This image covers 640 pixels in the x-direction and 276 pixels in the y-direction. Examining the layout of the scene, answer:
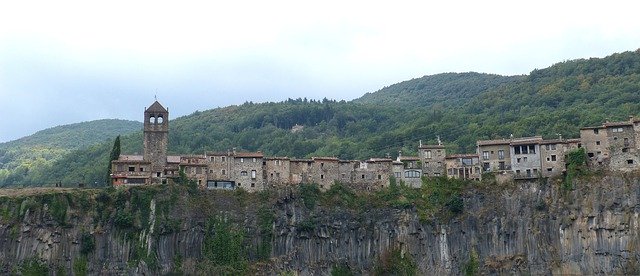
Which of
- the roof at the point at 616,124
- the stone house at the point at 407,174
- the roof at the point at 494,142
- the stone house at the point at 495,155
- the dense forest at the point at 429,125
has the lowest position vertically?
the stone house at the point at 407,174

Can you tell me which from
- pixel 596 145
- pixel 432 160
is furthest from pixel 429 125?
pixel 596 145

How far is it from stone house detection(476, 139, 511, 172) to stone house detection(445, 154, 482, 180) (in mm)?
1025

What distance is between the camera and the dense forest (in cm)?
13162

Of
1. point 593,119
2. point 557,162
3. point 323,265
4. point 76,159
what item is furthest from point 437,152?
point 76,159

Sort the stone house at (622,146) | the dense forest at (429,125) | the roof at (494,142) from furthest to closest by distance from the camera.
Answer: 1. the dense forest at (429,125)
2. the roof at (494,142)
3. the stone house at (622,146)

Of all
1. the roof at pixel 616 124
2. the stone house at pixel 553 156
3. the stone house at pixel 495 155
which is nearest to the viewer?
the roof at pixel 616 124

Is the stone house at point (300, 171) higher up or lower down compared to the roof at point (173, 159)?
lower down

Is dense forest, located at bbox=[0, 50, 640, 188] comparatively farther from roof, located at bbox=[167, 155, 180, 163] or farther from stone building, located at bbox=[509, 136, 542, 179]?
roof, located at bbox=[167, 155, 180, 163]

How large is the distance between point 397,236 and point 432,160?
503 inches

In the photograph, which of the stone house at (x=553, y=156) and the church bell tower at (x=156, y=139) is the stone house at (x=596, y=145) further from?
the church bell tower at (x=156, y=139)

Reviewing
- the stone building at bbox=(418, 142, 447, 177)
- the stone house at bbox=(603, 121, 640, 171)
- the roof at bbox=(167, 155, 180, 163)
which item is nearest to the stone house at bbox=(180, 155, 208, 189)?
the roof at bbox=(167, 155, 180, 163)

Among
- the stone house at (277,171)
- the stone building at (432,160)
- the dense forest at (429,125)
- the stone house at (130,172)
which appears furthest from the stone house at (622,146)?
the stone house at (130,172)

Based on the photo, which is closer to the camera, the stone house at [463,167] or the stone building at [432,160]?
the stone house at [463,167]

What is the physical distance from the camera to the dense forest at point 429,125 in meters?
132
